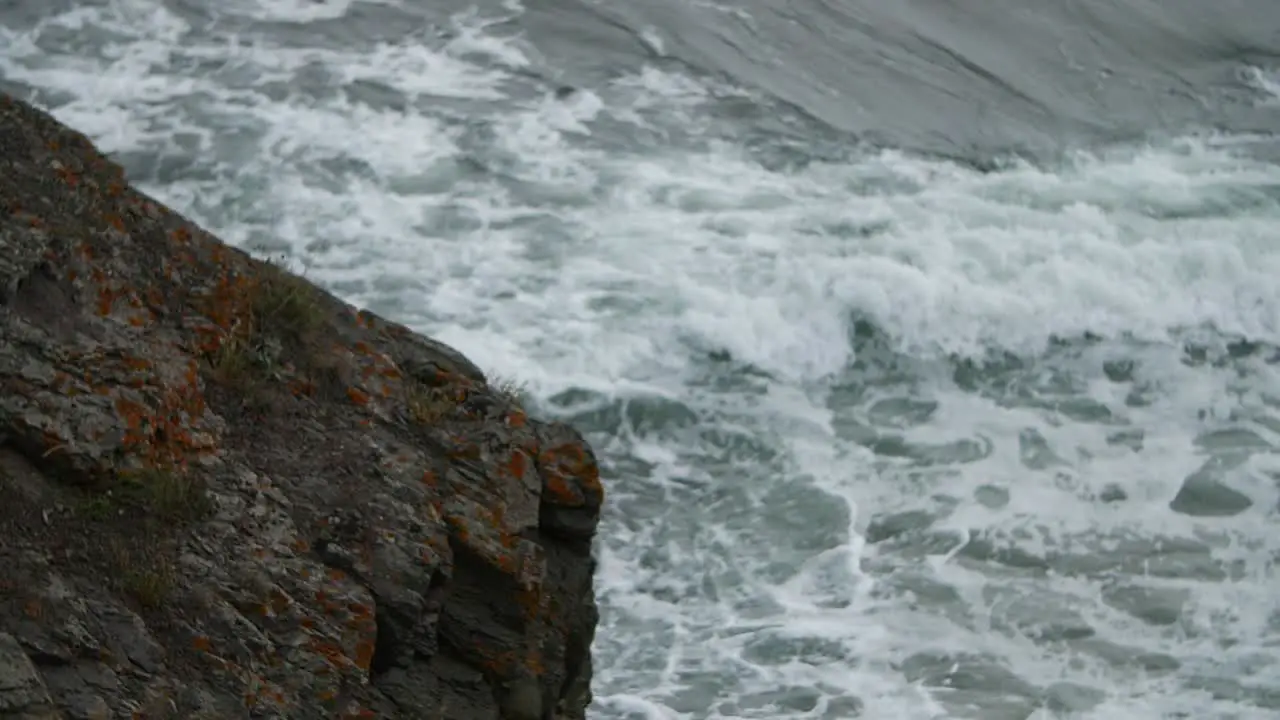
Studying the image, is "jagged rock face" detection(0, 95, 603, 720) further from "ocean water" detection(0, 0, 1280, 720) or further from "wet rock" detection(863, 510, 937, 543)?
"wet rock" detection(863, 510, 937, 543)

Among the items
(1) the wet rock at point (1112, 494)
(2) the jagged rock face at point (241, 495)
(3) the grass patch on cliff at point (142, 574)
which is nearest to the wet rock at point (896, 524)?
(1) the wet rock at point (1112, 494)

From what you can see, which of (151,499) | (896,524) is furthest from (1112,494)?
(151,499)

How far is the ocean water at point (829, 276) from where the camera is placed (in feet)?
29.0

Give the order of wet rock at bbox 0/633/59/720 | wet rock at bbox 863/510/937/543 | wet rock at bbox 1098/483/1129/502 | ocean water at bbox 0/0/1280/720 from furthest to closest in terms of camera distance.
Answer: wet rock at bbox 1098/483/1129/502
wet rock at bbox 863/510/937/543
ocean water at bbox 0/0/1280/720
wet rock at bbox 0/633/59/720

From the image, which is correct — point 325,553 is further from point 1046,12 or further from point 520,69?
point 1046,12

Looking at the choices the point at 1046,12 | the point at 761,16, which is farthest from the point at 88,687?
the point at 1046,12

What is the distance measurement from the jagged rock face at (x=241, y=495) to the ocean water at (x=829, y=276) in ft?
9.07

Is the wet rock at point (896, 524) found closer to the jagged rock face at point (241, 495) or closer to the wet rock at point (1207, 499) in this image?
the wet rock at point (1207, 499)

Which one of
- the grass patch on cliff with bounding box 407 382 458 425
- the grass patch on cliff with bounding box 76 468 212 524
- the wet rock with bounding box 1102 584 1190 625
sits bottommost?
the wet rock with bounding box 1102 584 1190 625

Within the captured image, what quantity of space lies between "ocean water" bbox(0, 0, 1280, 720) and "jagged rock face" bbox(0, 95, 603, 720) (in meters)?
2.76

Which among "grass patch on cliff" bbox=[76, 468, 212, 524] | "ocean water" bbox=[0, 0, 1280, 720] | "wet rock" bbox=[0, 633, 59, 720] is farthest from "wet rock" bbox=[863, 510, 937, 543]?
"wet rock" bbox=[0, 633, 59, 720]

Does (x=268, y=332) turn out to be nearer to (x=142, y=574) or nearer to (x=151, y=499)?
(x=151, y=499)

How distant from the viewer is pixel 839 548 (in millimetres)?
9383

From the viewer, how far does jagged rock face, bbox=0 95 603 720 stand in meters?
4.31
